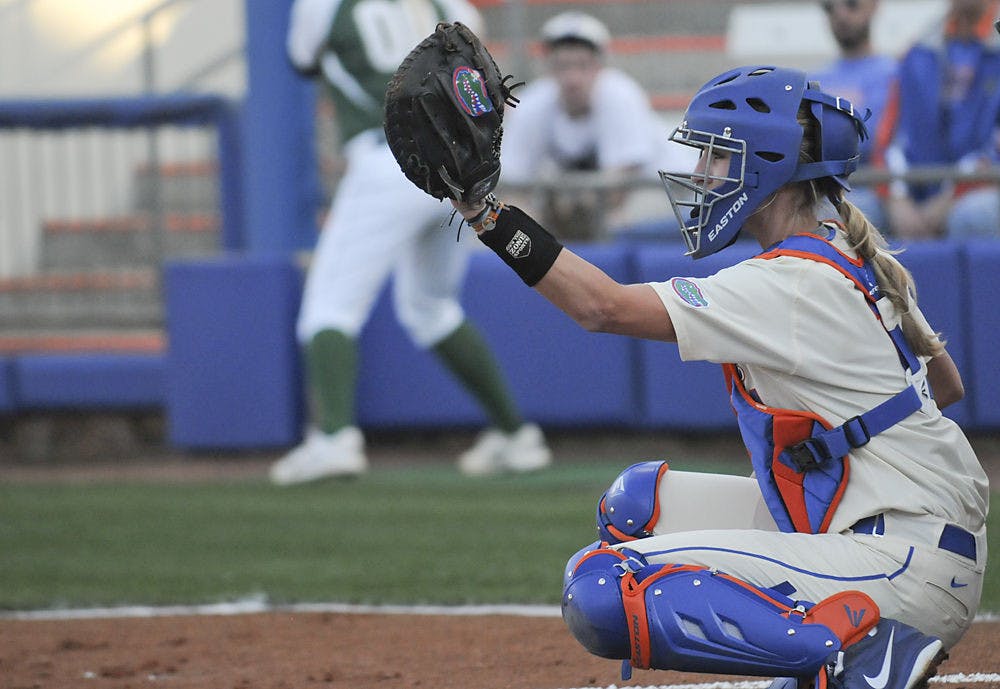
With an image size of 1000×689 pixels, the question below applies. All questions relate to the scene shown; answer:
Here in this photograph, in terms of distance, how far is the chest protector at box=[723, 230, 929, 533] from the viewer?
9.87 feet

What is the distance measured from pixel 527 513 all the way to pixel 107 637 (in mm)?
2235

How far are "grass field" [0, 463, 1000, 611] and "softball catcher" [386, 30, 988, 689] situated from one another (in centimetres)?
160

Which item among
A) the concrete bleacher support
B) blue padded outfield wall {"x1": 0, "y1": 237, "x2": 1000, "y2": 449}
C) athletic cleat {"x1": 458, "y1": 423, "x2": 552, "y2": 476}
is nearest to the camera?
athletic cleat {"x1": 458, "y1": 423, "x2": 552, "y2": 476}

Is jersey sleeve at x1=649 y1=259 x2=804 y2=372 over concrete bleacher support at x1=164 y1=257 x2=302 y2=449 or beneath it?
over

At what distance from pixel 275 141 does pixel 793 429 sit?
587 centimetres

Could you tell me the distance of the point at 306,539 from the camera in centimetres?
589

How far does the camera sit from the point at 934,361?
3529mm

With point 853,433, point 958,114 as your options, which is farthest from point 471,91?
point 958,114

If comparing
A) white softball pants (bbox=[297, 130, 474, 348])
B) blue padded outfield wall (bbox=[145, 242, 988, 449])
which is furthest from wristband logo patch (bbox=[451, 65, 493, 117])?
blue padded outfield wall (bbox=[145, 242, 988, 449])

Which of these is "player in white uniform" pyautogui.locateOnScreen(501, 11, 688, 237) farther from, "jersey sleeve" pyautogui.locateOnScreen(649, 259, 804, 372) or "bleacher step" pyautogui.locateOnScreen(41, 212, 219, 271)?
"jersey sleeve" pyautogui.locateOnScreen(649, 259, 804, 372)

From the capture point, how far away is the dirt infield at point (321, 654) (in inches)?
146

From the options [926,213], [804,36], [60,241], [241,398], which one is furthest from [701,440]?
[60,241]

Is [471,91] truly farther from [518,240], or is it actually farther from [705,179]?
[705,179]

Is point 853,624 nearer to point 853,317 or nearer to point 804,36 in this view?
point 853,317
